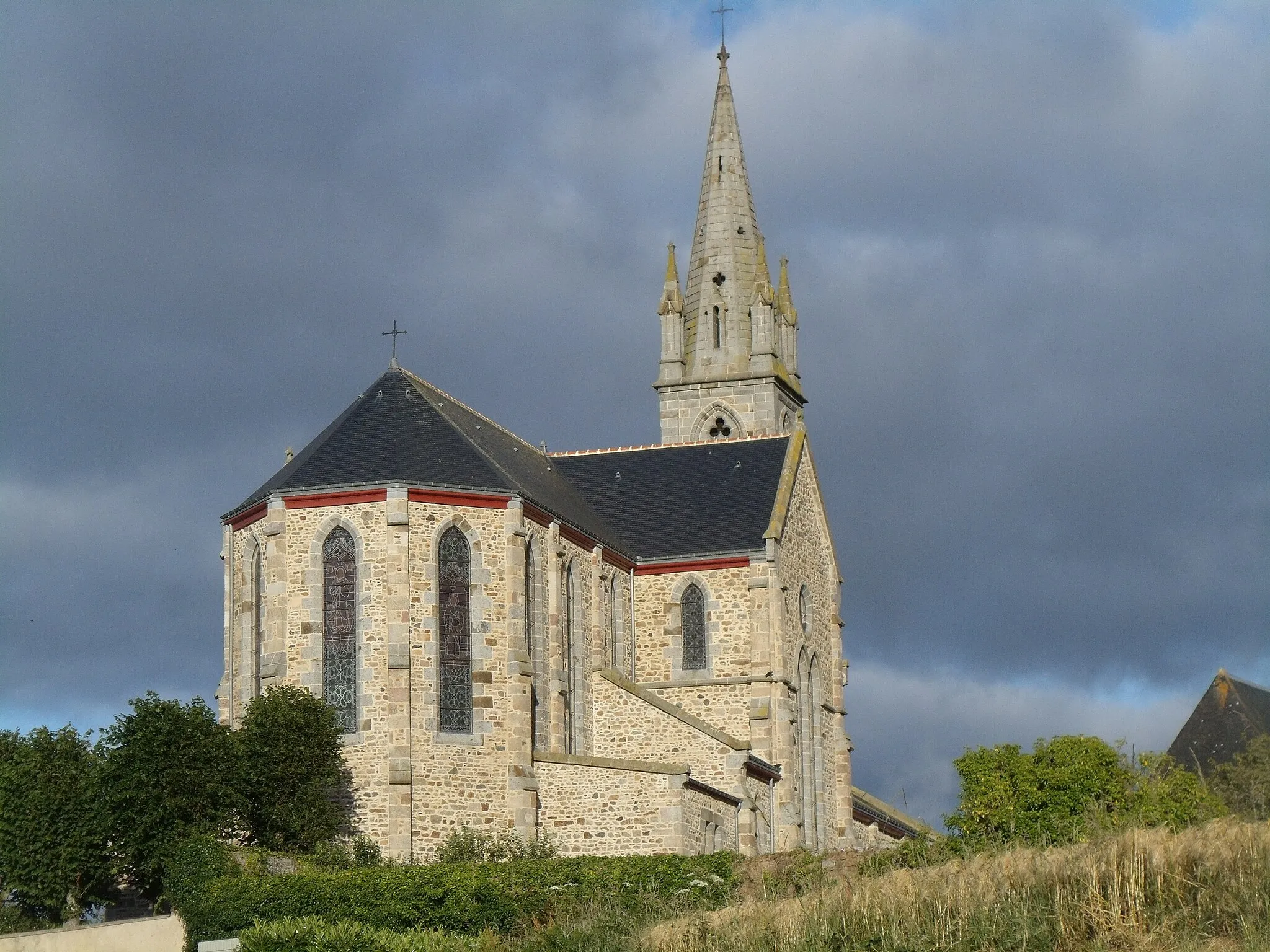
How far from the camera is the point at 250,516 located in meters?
42.1

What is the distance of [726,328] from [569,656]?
2424 centimetres

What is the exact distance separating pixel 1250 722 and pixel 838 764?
1201 cm

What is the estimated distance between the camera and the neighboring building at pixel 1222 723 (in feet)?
181

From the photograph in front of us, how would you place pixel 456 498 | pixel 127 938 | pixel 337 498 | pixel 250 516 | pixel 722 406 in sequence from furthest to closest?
pixel 722 406 → pixel 250 516 → pixel 456 498 → pixel 337 498 → pixel 127 938

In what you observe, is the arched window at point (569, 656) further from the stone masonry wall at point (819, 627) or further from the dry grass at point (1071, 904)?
the dry grass at point (1071, 904)

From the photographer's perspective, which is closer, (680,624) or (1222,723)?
(680,624)

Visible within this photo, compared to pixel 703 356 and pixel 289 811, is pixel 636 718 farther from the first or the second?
pixel 703 356

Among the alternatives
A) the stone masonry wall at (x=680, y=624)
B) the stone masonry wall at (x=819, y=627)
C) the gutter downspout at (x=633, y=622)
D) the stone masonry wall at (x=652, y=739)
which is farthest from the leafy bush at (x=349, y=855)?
the stone masonry wall at (x=819, y=627)

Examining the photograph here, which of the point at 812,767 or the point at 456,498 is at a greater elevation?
the point at 456,498

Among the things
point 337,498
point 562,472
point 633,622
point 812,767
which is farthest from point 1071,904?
point 562,472

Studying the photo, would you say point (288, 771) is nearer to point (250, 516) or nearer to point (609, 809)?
point (609, 809)

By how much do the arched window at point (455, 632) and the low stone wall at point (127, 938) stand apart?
26.9ft

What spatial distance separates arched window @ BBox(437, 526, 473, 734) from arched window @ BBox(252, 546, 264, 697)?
352 cm

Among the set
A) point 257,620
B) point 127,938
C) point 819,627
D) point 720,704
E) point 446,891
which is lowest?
point 127,938
